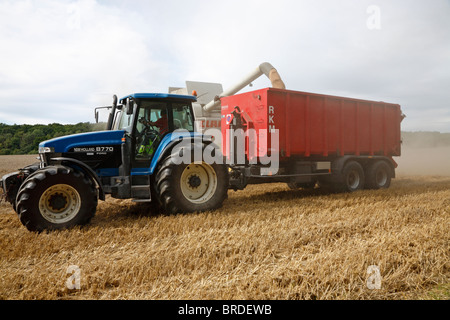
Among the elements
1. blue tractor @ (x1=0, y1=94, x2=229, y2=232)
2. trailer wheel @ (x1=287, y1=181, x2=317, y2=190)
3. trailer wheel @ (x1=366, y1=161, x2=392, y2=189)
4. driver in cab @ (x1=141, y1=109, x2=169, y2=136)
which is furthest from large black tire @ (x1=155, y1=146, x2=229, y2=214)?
trailer wheel @ (x1=366, y1=161, x2=392, y2=189)

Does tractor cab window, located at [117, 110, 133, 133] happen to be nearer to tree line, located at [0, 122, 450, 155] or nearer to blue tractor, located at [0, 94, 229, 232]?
blue tractor, located at [0, 94, 229, 232]

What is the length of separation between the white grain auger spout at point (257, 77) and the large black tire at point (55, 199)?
6279 mm

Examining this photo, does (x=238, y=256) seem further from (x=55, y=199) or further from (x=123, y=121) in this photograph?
(x=123, y=121)

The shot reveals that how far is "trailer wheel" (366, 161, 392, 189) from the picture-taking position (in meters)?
9.67

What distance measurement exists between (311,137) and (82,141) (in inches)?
215

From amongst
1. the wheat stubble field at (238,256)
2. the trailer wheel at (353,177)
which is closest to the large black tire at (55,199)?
the wheat stubble field at (238,256)

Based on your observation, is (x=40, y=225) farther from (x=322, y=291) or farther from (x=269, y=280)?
(x=322, y=291)

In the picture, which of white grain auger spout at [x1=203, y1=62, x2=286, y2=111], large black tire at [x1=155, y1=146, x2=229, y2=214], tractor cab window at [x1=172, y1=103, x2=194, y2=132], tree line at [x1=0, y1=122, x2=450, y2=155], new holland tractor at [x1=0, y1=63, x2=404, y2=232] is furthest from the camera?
tree line at [x1=0, y1=122, x2=450, y2=155]

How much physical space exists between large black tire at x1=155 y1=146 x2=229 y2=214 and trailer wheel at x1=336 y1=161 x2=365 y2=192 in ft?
13.6

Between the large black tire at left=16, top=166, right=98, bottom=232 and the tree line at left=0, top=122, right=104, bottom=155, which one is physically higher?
the tree line at left=0, top=122, right=104, bottom=155

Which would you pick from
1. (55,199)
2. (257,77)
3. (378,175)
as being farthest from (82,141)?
(378,175)

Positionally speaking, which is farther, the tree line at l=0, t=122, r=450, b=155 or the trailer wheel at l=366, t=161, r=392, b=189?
the tree line at l=0, t=122, r=450, b=155
